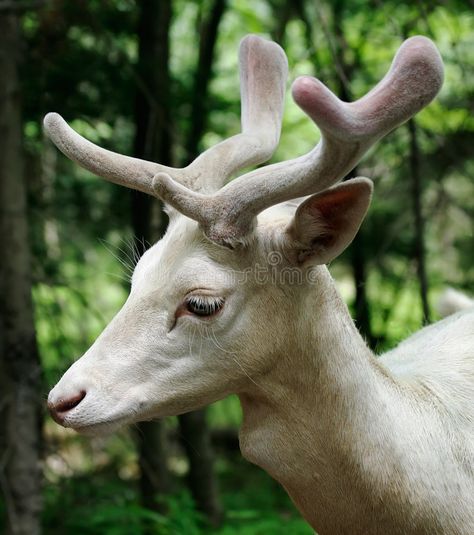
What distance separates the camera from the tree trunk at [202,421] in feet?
21.1

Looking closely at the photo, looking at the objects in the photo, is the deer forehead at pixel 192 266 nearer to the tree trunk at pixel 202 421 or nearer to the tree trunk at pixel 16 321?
the tree trunk at pixel 16 321

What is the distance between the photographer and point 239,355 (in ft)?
9.32

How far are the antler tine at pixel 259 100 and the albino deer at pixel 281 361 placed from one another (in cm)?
32

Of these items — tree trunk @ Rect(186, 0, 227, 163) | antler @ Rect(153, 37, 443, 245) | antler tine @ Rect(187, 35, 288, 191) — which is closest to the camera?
antler @ Rect(153, 37, 443, 245)

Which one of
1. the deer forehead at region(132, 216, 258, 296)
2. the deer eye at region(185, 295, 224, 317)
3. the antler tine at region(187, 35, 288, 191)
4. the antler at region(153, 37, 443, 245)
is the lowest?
the deer eye at region(185, 295, 224, 317)

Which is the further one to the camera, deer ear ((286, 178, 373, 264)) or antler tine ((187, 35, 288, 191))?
antler tine ((187, 35, 288, 191))

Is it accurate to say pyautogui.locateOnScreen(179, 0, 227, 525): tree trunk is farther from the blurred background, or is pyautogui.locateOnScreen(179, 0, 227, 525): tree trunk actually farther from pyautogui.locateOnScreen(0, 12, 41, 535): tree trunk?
pyautogui.locateOnScreen(0, 12, 41, 535): tree trunk

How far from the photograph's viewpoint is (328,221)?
2799 millimetres

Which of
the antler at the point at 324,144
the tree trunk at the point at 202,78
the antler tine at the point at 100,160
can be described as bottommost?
the antler at the point at 324,144

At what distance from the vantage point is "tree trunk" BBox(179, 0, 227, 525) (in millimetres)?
6441

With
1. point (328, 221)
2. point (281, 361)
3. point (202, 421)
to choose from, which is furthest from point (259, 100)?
point (202, 421)

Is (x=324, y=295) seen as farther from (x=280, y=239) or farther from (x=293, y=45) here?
(x=293, y=45)

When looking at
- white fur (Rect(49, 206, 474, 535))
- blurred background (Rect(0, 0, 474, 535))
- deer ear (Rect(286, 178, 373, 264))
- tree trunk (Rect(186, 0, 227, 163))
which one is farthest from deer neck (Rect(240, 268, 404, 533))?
tree trunk (Rect(186, 0, 227, 163))

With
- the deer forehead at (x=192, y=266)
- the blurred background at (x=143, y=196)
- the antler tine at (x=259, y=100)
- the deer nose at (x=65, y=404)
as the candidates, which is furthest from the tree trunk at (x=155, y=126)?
the deer nose at (x=65, y=404)
